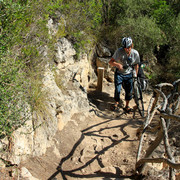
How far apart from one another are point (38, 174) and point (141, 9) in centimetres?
894

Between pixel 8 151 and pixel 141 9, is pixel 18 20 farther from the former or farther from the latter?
pixel 141 9

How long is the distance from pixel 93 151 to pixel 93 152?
30 mm

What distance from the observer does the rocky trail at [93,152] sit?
10.6 feet

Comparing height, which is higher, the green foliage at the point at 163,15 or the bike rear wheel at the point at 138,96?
the green foliage at the point at 163,15

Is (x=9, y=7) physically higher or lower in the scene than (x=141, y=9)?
lower

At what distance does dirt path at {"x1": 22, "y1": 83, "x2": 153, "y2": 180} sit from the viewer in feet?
10.7

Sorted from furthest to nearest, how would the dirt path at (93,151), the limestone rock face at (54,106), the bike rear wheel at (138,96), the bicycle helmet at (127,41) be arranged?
the bike rear wheel at (138,96), the bicycle helmet at (127,41), the dirt path at (93,151), the limestone rock face at (54,106)

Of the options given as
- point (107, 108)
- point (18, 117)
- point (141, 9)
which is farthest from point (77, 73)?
point (141, 9)

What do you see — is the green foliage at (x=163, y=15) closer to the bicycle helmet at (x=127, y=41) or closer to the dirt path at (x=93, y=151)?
the bicycle helmet at (x=127, y=41)

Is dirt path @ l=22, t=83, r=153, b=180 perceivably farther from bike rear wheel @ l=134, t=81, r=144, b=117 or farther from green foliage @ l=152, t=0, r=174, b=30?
green foliage @ l=152, t=0, r=174, b=30

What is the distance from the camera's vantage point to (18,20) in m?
3.88

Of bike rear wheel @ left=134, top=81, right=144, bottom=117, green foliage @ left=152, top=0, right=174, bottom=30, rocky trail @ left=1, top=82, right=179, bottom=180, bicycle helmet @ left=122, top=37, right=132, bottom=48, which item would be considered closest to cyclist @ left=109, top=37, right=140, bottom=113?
bicycle helmet @ left=122, top=37, right=132, bottom=48

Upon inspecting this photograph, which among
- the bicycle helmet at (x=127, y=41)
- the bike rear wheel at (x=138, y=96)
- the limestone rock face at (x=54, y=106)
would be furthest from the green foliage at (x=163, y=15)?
the bicycle helmet at (x=127, y=41)

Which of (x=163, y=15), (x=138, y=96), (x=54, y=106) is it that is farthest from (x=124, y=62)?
(x=163, y=15)
